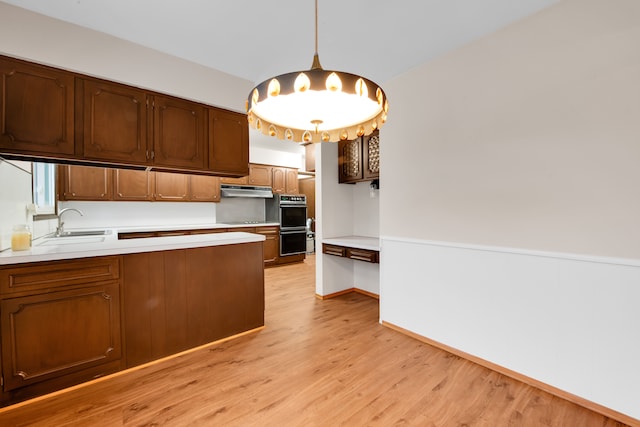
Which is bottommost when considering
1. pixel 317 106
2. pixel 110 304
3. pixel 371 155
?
pixel 110 304

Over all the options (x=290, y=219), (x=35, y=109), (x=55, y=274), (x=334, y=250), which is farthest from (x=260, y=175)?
(x=55, y=274)

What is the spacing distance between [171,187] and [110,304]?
2.94 meters

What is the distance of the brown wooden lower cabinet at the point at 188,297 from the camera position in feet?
6.77

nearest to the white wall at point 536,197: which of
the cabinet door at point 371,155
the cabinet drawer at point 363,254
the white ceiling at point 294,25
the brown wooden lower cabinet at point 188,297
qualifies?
the white ceiling at point 294,25

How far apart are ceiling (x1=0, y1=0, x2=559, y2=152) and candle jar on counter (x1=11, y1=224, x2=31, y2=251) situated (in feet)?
5.01

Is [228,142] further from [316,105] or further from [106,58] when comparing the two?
[316,105]

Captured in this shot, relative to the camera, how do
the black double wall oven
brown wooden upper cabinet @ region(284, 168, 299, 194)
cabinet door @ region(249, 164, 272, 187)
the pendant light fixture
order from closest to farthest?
the pendant light fixture, cabinet door @ region(249, 164, 272, 187), the black double wall oven, brown wooden upper cabinet @ region(284, 168, 299, 194)

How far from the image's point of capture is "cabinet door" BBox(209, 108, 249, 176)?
272cm

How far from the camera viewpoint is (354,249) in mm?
3209

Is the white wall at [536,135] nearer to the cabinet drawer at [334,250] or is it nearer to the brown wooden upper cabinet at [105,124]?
the cabinet drawer at [334,250]

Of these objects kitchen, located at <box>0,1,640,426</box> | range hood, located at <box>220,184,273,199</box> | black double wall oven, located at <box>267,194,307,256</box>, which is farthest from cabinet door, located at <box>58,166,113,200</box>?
black double wall oven, located at <box>267,194,307,256</box>

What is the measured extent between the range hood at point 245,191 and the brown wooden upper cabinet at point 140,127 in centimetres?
264

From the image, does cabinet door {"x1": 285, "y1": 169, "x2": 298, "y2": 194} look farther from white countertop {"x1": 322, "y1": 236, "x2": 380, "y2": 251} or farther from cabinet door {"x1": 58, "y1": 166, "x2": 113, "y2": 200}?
cabinet door {"x1": 58, "y1": 166, "x2": 113, "y2": 200}

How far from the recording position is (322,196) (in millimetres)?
3576
